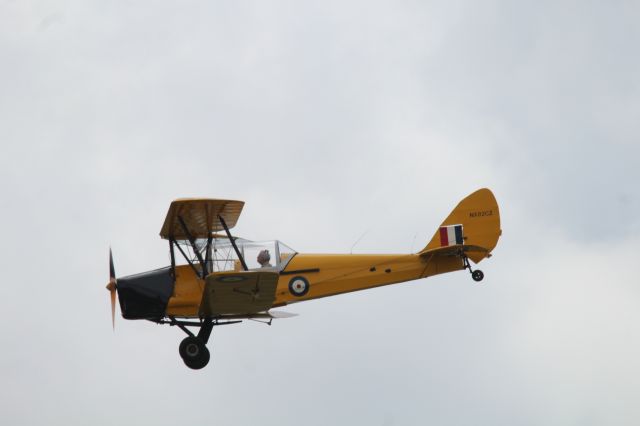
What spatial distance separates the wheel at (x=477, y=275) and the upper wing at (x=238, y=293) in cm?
381

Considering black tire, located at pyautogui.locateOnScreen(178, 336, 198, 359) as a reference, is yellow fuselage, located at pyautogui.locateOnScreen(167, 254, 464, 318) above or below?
above

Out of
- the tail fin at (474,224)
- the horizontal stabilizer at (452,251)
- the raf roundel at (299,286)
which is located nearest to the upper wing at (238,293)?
the raf roundel at (299,286)

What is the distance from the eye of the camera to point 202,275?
1588cm

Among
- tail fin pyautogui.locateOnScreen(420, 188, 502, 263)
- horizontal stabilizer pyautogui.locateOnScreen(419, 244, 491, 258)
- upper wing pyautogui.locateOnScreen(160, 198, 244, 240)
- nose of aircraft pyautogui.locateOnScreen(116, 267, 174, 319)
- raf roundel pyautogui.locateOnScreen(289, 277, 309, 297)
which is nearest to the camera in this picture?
upper wing pyautogui.locateOnScreen(160, 198, 244, 240)

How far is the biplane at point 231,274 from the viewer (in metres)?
15.1

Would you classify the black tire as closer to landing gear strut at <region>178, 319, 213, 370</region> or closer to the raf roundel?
landing gear strut at <region>178, 319, 213, 370</region>

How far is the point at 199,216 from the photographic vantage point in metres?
15.6

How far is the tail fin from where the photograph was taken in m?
17.6

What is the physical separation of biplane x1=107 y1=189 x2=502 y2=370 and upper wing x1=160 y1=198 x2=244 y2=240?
0.02 meters

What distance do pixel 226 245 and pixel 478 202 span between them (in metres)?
4.97

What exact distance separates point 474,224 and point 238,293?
516 centimetres

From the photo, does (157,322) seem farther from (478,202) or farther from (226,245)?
(478,202)

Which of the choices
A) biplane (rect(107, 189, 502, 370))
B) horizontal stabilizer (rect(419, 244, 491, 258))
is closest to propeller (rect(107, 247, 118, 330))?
biplane (rect(107, 189, 502, 370))

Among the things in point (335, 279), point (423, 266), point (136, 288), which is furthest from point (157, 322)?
point (423, 266)
